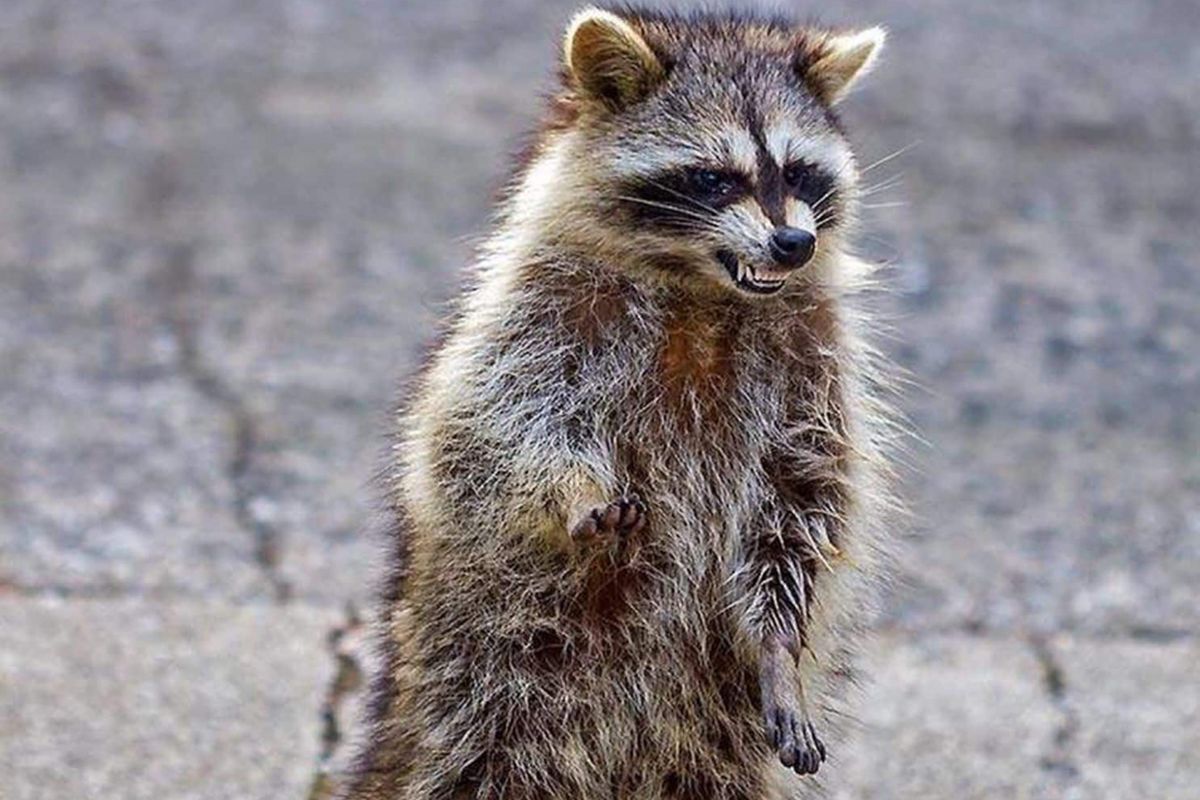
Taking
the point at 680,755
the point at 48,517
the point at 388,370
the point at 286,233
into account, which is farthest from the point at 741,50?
the point at 286,233

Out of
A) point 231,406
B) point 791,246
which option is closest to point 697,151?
point 791,246

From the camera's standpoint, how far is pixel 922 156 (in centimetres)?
823

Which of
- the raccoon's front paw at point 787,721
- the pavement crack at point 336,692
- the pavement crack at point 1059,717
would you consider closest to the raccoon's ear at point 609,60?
Result: the raccoon's front paw at point 787,721

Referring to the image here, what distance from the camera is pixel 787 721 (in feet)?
11.5

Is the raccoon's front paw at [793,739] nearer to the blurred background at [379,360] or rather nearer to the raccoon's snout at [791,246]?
the blurred background at [379,360]

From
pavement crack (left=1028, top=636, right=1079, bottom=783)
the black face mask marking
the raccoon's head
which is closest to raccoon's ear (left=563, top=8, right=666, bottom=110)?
the raccoon's head

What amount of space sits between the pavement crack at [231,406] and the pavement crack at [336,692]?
268 millimetres

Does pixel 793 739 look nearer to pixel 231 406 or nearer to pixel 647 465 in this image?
pixel 647 465

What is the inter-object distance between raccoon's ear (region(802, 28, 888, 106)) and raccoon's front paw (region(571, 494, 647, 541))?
0.89 m

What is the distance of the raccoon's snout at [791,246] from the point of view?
3574mm

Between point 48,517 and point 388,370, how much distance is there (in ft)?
4.49

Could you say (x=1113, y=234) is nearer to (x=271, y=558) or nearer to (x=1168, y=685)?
(x=1168, y=685)

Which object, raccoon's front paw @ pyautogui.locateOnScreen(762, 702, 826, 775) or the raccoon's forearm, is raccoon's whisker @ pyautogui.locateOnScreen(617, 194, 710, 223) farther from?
raccoon's front paw @ pyautogui.locateOnScreen(762, 702, 826, 775)

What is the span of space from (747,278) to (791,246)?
11 cm
